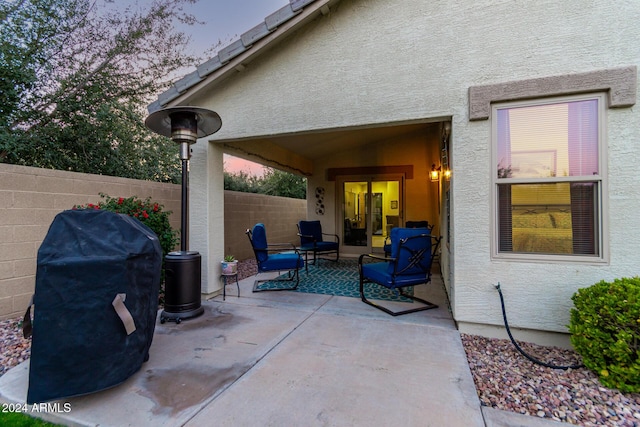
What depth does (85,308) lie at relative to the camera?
188 cm

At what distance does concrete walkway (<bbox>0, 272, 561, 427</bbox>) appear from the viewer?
1843mm

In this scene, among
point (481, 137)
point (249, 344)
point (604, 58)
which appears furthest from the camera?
point (481, 137)

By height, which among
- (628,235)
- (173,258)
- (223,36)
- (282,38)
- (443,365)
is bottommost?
(443,365)

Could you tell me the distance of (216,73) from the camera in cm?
404

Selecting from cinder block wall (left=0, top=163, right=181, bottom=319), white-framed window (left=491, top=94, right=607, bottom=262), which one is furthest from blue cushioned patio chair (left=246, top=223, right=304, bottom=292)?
white-framed window (left=491, top=94, right=607, bottom=262)

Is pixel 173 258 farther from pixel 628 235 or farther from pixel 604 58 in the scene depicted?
pixel 604 58

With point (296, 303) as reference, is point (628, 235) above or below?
above

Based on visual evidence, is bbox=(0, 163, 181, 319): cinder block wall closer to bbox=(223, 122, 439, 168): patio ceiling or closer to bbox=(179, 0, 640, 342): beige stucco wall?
bbox=(223, 122, 439, 168): patio ceiling

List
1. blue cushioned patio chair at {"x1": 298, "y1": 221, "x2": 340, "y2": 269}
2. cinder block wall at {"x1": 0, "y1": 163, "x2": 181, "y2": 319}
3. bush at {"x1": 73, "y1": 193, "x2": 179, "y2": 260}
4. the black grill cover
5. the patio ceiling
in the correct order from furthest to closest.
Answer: blue cushioned patio chair at {"x1": 298, "y1": 221, "x2": 340, "y2": 269}
the patio ceiling
bush at {"x1": 73, "y1": 193, "x2": 179, "y2": 260}
cinder block wall at {"x1": 0, "y1": 163, "x2": 181, "y2": 319}
the black grill cover

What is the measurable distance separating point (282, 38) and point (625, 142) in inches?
159

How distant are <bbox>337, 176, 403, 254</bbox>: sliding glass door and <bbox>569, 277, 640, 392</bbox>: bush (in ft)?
18.9

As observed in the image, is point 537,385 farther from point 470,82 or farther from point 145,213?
point 145,213

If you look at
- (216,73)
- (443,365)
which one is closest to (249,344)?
(443,365)

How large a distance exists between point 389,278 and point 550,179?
6.78 feet
